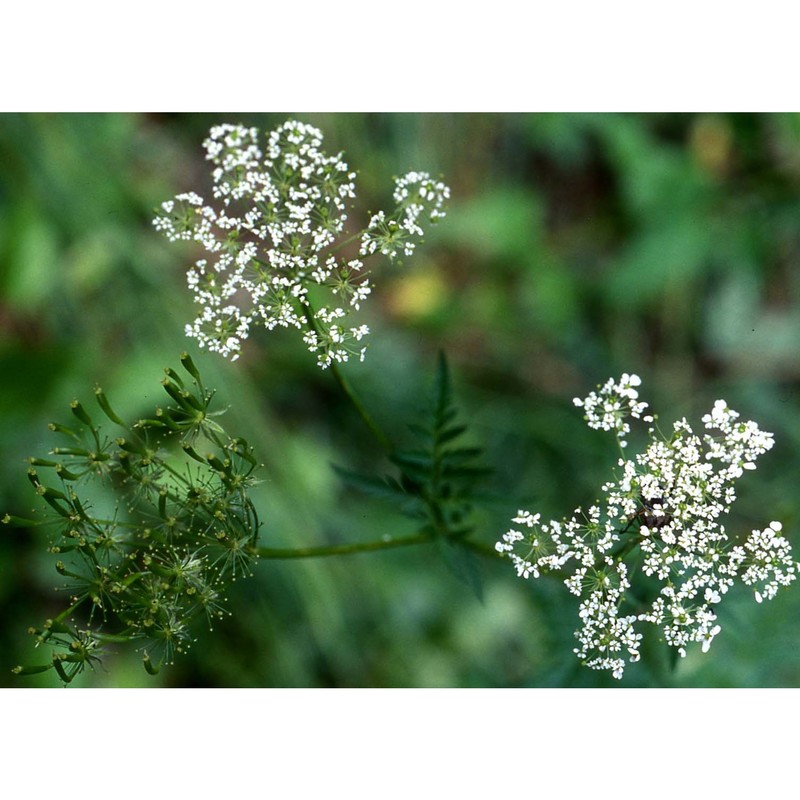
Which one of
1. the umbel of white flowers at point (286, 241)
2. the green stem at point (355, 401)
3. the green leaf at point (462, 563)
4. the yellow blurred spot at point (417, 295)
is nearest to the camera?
the umbel of white flowers at point (286, 241)

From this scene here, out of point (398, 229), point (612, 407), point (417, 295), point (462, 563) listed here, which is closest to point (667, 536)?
point (612, 407)

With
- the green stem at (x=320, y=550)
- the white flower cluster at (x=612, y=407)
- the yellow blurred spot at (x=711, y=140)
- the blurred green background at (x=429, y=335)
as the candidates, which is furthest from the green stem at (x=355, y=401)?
the yellow blurred spot at (x=711, y=140)

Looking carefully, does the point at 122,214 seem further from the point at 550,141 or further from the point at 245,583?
the point at 550,141

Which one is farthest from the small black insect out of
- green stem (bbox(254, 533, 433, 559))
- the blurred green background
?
the blurred green background

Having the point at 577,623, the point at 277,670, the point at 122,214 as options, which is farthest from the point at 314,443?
the point at 577,623

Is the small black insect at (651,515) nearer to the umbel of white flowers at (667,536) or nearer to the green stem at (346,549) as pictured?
the umbel of white flowers at (667,536)

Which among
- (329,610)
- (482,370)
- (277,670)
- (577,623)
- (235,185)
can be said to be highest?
(235,185)
